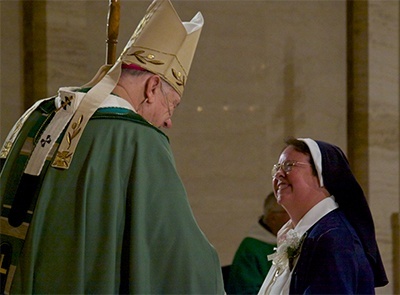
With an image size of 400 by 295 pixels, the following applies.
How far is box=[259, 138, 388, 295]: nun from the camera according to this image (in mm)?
4305

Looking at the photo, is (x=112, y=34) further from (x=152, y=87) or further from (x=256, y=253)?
(x=256, y=253)

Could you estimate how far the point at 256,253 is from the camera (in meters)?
6.91

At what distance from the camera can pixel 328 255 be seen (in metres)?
4.33

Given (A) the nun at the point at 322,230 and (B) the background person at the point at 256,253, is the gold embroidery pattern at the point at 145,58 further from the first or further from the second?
(B) the background person at the point at 256,253

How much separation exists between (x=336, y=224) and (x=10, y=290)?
1757 mm

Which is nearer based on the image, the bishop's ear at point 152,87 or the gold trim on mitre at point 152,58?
the gold trim on mitre at point 152,58

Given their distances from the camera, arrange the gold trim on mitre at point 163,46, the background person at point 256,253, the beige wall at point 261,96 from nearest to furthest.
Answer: the gold trim on mitre at point 163,46
the background person at point 256,253
the beige wall at point 261,96

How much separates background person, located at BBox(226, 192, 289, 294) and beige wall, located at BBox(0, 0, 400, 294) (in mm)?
727

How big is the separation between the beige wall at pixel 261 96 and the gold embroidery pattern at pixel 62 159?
3.78 metres

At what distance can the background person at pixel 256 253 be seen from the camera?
6648mm

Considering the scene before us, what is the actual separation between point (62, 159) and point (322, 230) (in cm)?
155

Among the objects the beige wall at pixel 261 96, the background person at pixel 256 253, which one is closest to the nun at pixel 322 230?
the background person at pixel 256 253

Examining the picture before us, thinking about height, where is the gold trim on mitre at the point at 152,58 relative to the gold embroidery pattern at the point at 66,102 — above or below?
above

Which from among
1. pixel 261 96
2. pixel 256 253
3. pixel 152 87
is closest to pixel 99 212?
pixel 152 87
